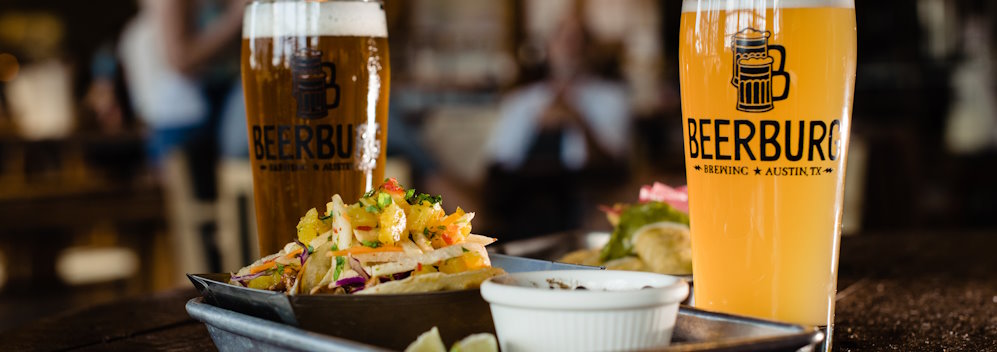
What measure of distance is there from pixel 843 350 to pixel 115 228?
480 centimetres

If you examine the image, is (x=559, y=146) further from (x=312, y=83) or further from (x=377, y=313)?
(x=377, y=313)

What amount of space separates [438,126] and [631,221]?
5.18 meters

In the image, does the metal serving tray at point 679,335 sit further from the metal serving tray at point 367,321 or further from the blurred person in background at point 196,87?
the blurred person in background at point 196,87

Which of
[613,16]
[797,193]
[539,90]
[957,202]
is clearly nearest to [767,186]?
[797,193]

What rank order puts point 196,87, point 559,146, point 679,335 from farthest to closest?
point 559,146, point 196,87, point 679,335

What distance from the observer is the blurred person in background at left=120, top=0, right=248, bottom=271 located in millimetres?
3105

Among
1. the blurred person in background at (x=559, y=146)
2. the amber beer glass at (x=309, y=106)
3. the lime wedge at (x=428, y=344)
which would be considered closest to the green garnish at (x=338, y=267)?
the lime wedge at (x=428, y=344)

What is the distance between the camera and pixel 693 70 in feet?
2.69

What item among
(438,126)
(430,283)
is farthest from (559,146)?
(430,283)

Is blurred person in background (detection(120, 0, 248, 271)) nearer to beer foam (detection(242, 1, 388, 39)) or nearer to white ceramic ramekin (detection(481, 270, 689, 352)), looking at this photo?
beer foam (detection(242, 1, 388, 39))

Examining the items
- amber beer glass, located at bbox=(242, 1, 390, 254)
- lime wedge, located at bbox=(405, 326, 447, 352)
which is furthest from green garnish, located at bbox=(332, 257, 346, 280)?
amber beer glass, located at bbox=(242, 1, 390, 254)

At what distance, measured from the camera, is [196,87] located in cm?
339

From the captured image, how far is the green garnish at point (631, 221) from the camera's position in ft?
4.04

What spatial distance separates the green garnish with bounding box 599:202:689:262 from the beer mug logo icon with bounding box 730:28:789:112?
1.53ft
